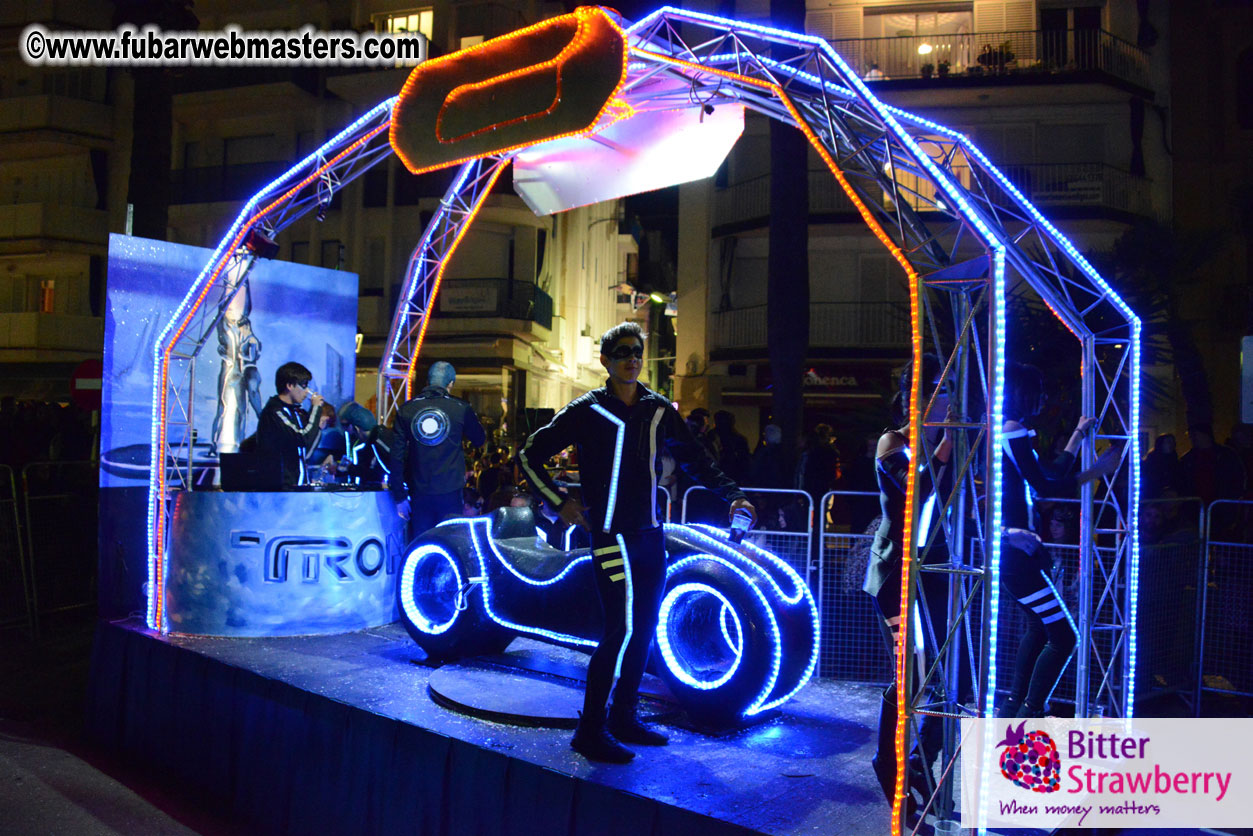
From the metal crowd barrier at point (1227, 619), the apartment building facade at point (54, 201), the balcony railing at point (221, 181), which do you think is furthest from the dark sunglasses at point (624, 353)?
the apartment building facade at point (54, 201)

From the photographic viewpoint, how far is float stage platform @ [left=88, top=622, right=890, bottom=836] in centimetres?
389

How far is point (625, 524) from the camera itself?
175 inches

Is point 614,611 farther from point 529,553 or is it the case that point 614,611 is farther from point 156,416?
point 156,416

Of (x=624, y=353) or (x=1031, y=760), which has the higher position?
(x=624, y=353)

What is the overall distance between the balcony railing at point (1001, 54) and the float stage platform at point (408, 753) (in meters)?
19.8

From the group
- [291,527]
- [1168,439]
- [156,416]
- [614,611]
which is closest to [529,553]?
[614,611]

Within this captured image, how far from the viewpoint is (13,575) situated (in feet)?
30.9

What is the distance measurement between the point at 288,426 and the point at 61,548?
13.5ft

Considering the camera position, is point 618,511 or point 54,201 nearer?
point 618,511

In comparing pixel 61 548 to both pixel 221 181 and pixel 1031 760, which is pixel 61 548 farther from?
pixel 221 181

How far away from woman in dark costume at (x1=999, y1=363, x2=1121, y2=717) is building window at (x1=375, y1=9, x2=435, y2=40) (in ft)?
87.8

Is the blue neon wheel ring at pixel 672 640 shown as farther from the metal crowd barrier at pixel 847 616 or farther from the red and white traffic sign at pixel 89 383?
the red and white traffic sign at pixel 89 383

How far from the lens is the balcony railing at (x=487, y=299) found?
88.2ft

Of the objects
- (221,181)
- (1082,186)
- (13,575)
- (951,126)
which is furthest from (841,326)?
(221,181)
